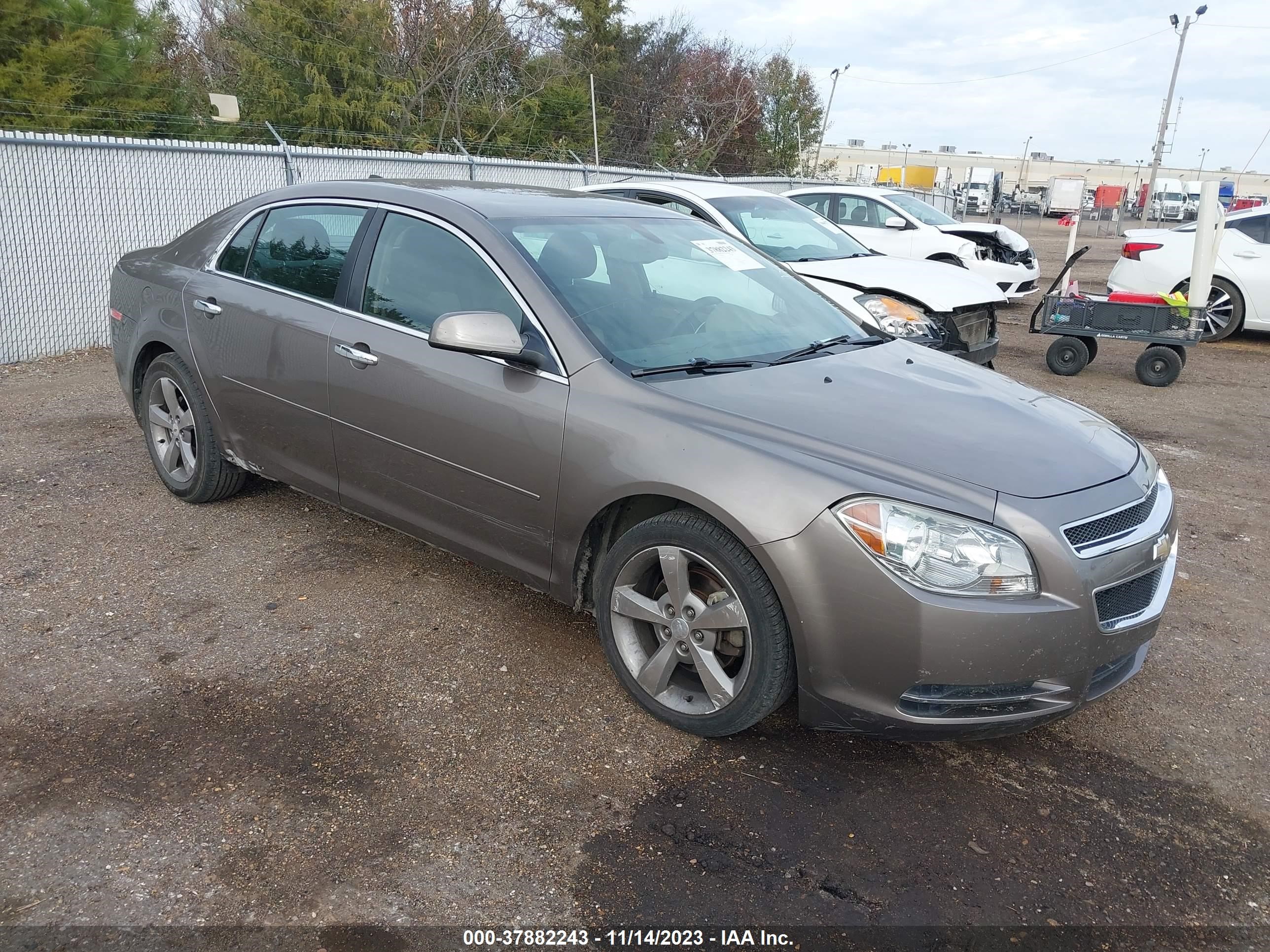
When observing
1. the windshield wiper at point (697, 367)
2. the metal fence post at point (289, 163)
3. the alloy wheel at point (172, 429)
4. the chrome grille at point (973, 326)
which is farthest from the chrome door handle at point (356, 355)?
the metal fence post at point (289, 163)

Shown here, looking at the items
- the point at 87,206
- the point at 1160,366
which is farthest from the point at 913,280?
the point at 87,206

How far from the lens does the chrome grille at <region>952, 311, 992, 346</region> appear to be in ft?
24.2

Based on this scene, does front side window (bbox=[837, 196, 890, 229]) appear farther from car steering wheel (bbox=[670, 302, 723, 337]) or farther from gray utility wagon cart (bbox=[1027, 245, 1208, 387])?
car steering wheel (bbox=[670, 302, 723, 337])

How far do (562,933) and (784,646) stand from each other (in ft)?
3.24

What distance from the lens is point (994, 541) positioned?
2.72 m

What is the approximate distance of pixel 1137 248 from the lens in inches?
452

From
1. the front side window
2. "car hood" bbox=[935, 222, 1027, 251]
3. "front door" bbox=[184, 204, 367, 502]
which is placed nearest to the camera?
"front door" bbox=[184, 204, 367, 502]

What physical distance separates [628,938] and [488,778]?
750 mm

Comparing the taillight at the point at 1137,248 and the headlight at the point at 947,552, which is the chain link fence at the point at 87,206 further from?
the taillight at the point at 1137,248

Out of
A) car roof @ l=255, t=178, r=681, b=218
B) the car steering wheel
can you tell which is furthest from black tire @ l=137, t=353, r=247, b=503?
the car steering wheel

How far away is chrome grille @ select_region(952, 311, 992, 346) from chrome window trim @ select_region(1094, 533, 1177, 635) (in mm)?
4260

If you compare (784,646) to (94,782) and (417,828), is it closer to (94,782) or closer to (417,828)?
(417,828)

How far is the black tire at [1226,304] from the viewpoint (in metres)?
11.2

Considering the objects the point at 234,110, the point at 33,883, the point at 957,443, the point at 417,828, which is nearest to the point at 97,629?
→ the point at 33,883
